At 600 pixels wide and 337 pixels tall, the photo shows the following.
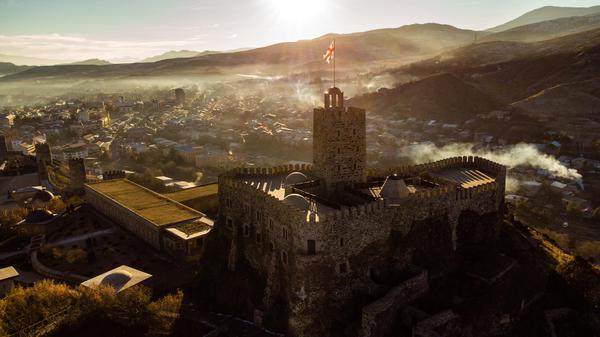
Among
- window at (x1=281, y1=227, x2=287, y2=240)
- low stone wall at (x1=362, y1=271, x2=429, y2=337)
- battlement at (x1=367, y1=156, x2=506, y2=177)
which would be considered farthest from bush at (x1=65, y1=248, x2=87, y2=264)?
low stone wall at (x1=362, y1=271, x2=429, y2=337)

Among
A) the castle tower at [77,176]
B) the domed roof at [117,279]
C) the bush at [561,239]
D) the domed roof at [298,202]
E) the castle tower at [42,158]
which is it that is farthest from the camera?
the castle tower at [42,158]

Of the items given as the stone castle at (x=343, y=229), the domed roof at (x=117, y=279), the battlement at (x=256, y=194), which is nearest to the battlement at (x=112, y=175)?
the domed roof at (x=117, y=279)

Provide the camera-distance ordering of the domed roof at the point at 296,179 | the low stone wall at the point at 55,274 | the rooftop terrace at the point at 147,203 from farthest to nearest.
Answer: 1. the rooftop terrace at the point at 147,203
2. the low stone wall at the point at 55,274
3. the domed roof at the point at 296,179

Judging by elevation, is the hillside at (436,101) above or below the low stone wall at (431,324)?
above

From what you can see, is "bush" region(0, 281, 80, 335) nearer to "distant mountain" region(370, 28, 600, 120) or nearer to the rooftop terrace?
the rooftop terrace

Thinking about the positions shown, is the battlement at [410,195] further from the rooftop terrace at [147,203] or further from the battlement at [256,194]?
the rooftop terrace at [147,203]

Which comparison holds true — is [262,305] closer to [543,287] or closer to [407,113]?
[543,287]
